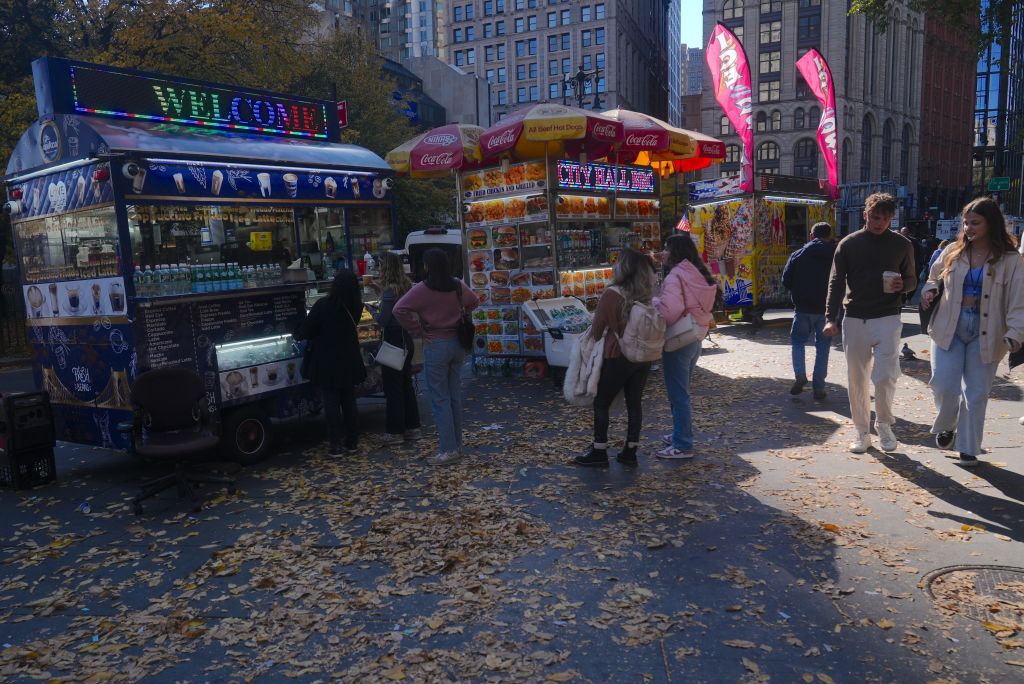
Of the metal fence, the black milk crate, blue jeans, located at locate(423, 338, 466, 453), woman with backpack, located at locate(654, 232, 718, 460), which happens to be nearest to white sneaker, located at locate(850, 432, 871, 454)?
woman with backpack, located at locate(654, 232, 718, 460)

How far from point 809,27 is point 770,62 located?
4480mm

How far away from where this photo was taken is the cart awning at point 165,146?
6.07 meters

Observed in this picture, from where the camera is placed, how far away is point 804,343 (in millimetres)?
8609

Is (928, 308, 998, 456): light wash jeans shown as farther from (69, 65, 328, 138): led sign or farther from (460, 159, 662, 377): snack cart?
(69, 65, 328, 138): led sign

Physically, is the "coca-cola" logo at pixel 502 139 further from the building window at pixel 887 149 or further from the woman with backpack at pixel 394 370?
the building window at pixel 887 149

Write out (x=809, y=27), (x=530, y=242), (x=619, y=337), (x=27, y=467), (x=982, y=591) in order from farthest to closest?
(x=809, y=27) → (x=530, y=242) → (x=27, y=467) → (x=619, y=337) → (x=982, y=591)

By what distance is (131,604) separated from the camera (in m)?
4.13

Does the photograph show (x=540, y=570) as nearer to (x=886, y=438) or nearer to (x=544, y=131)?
(x=886, y=438)

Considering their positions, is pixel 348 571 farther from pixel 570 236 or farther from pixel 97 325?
pixel 570 236

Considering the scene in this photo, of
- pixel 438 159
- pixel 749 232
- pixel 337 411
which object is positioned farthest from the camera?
pixel 749 232

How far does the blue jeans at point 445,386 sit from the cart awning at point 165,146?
8.94 feet

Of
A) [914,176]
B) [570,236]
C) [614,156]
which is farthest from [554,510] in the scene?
[914,176]

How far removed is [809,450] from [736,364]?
187 inches

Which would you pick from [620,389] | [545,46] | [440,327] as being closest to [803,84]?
[545,46]
